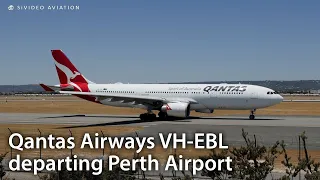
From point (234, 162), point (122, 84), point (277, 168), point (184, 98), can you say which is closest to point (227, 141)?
point (277, 168)

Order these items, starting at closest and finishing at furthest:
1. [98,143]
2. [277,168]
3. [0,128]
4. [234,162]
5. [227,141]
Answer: [234,162] → [277,168] → [98,143] → [227,141] → [0,128]

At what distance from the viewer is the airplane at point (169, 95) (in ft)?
156

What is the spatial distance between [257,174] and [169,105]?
33719mm

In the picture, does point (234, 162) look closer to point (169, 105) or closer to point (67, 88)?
point (169, 105)

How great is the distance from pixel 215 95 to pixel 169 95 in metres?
5.72

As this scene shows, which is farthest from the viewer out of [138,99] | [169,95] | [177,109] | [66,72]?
[66,72]

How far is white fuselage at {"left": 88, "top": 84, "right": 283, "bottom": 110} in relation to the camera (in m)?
47.6

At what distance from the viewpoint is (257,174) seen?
14.5 metres

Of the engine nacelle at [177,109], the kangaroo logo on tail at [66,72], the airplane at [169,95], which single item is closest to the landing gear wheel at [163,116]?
the airplane at [169,95]

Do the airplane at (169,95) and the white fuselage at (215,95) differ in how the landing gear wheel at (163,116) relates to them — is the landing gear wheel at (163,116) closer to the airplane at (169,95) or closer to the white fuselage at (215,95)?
the airplane at (169,95)

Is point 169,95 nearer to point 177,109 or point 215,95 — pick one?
point 177,109

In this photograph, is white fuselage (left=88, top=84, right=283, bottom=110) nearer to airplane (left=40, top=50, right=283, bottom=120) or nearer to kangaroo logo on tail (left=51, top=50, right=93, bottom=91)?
airplane (left=40, top=50, right=283, bottom=120)

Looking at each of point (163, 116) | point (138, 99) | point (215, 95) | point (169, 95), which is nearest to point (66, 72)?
point (138, 99)

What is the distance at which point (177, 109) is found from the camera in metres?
47.3
